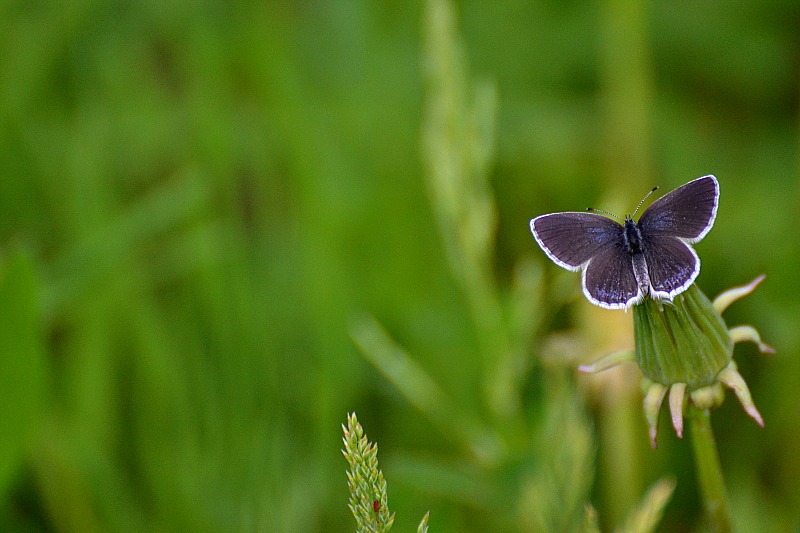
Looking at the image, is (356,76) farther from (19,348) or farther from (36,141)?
(19,348)

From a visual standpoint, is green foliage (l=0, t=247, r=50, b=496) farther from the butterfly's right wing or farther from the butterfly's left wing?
the butterfly's left wing

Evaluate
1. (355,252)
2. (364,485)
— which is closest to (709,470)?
(364,485)

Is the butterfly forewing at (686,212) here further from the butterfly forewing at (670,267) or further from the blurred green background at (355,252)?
the blurred green background at (355,252)

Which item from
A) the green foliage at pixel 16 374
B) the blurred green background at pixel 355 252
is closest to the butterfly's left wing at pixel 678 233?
the blurred green background at pixel 355 252

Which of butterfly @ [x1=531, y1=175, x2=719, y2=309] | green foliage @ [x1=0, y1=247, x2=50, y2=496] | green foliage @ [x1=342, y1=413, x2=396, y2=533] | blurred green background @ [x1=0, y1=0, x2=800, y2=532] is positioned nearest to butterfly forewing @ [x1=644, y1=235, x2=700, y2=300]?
butterfly @ [x1=531, y1=175, x2=719, y2=309]

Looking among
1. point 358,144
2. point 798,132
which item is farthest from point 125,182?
point 798,132

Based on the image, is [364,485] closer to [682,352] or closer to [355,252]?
[682,352]
